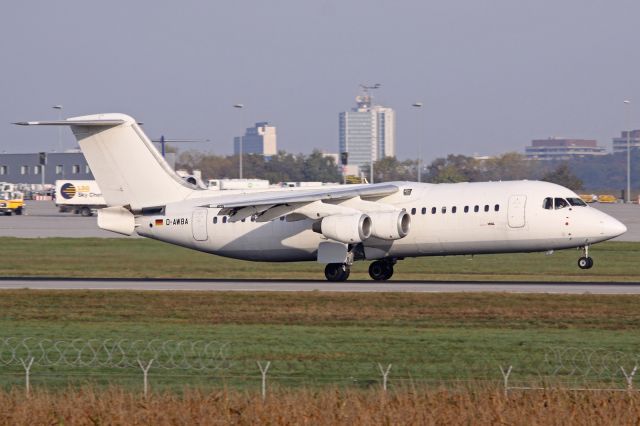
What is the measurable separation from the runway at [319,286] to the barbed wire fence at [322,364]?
11.2 m

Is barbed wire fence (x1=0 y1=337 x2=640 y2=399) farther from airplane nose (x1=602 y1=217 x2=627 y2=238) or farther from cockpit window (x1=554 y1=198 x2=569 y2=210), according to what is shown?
cockpit window (x1=554 y1=198 x2=569 y2=210)

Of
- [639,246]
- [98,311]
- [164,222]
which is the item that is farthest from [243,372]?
[639,246]

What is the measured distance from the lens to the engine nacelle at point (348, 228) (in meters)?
37.8

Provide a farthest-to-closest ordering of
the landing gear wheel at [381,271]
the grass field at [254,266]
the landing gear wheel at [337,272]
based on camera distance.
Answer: the grass field at [254,266]
the landing gear wheel at [381,271]
the landing gear wheel at [337,272]

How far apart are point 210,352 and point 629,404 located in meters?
10.3

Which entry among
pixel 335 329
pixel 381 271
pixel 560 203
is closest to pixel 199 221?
pixel 381 271

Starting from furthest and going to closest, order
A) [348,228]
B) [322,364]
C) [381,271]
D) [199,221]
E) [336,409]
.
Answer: [199,221] < [381,271] < [348,228] < [322,364] < [336,409]

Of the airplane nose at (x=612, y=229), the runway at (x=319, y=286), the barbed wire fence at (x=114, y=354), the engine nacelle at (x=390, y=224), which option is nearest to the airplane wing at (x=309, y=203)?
the engine nacelle at (x=390, y=224)

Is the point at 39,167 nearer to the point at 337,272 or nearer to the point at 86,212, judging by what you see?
the point at 86,212

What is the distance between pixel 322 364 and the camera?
22.3 m

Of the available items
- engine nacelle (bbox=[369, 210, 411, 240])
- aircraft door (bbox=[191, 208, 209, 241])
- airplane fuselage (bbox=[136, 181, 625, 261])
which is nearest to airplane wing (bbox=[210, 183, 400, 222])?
airplane fuselage (bbox=[136, 181, 625, 261])

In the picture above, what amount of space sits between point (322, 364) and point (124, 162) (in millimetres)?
20383

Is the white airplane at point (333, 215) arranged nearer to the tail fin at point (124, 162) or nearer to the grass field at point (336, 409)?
the tail fin at point (124, 162)

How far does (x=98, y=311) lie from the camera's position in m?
31.5
